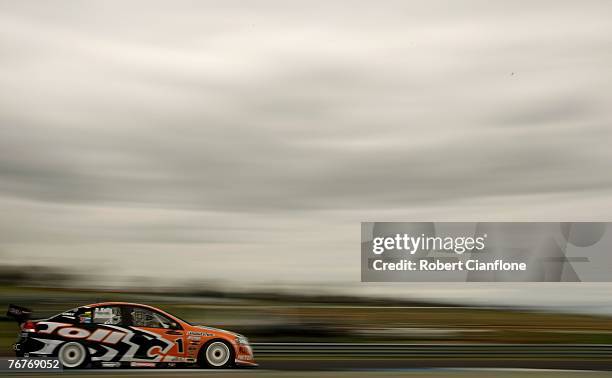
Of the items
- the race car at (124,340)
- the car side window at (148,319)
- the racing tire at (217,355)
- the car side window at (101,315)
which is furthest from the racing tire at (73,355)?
the racing tire at (217,355)

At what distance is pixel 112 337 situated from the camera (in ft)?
41.2

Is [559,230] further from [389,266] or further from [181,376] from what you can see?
[181,376]

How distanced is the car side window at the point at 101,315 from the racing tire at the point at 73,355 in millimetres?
460

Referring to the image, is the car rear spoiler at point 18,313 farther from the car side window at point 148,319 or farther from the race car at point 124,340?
the car side window at point 148,319

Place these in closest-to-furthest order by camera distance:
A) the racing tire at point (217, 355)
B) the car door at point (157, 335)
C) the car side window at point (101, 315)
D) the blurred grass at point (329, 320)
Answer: the car side window at point (101, 315), the car door at point (157, 335), the racing tire at point (217, 355), the blurred grass at point (329, 320)

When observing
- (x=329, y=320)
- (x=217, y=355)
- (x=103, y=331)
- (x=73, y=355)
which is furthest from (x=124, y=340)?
(x=329, y=320)

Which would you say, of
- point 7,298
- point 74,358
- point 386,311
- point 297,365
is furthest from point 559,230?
point 7,298

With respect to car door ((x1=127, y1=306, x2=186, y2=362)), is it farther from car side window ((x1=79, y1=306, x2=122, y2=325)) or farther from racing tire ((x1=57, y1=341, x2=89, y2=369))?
racing tire ((x1=57, y1=341, x2=89, y2=369))

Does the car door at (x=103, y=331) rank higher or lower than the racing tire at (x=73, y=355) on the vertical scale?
higher

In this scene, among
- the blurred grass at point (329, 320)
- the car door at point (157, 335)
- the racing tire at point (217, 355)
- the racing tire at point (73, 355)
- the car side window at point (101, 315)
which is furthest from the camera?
the blurred grass at point (329, 320)

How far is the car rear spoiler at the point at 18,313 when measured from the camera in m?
12.4

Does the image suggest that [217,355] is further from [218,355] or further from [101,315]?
[101,315]

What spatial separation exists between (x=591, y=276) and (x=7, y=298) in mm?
17137

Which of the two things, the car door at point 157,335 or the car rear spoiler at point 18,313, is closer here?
the car rear spoiler at point 18,313
